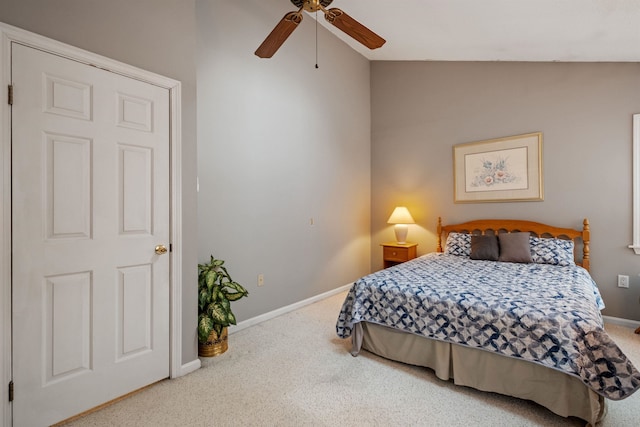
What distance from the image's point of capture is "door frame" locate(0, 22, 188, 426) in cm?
153

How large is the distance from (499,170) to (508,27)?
1613mm

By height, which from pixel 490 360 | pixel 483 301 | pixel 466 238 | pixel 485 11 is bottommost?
pixel 490 360

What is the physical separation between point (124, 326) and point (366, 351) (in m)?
1.81

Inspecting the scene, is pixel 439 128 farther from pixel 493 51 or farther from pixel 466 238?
pixel 466 238

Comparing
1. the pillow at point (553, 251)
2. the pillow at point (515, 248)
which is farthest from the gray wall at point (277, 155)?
the pillow at point (553, 251)

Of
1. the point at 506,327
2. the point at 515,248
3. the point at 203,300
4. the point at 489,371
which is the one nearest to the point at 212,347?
the point at 203,300

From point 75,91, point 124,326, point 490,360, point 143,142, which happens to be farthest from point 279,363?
point 75,91

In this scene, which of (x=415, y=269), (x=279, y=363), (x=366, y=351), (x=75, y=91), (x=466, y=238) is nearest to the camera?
(x=75, y=91)

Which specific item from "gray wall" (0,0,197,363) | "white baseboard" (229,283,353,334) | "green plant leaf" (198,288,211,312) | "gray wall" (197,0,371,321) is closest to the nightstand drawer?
"gray wall" (197,0,371,321)

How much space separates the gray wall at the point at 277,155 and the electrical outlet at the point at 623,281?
2946 millimetres

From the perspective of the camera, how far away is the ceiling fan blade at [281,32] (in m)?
2.05

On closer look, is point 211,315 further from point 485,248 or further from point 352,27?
point 485,248

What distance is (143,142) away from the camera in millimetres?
2035

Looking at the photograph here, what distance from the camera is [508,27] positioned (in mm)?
2805
